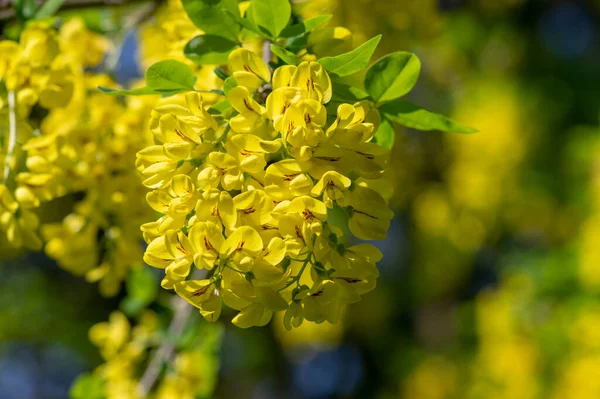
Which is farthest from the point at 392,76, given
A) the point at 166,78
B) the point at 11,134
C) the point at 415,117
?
the point at 11,134

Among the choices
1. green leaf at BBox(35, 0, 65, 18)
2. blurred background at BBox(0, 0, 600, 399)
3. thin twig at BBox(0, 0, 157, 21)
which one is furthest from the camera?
blurred background at BBox(0, 0, 600, 399)

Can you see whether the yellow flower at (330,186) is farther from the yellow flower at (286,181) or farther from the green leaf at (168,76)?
the green leaf at (168,76)

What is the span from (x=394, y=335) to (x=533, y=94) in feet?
7.69

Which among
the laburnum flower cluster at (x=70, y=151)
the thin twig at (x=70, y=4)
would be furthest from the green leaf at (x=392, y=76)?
the thin twig at (x=70, y=4)

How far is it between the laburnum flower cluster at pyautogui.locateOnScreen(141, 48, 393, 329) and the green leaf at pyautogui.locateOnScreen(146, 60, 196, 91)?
2.9 inches

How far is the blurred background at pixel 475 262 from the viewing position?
3.40 meters

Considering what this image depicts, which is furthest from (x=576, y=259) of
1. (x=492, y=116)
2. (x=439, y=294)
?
(x=439, y=294)

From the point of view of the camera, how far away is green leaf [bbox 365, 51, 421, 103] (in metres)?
0.82

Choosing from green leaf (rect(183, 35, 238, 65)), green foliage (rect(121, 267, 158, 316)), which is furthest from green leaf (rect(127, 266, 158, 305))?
green leaf (rect(183, 35, 238, 65))

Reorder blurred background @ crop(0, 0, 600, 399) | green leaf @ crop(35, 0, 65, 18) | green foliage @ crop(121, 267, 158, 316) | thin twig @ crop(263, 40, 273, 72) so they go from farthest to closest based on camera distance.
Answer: blurred background @ crop(0, 0, 600, 399), green foliage @ crop(121, 267, 158, 316), green leaf @ crop(35, 0, 65, 18), thin twig @ crop(263, 40, 273, 72)

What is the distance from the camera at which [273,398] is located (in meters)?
5.24

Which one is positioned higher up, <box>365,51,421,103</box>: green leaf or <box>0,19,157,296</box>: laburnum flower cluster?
<box>365,51,421,103</box>: green leaf

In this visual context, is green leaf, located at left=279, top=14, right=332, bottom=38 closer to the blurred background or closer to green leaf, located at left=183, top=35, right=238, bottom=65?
green leaf, located at left=183, top=35, right=238, bottom=65

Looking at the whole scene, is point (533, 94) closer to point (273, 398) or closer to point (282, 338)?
point (282, 338)
